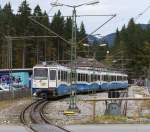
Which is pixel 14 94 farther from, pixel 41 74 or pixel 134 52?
pixel 134 52

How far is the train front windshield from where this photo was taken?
166ft

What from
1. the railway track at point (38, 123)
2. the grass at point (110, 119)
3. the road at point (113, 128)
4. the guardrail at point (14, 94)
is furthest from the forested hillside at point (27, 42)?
the road at point (113, 128)

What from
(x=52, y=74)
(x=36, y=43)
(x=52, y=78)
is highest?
(x=36, y=43)

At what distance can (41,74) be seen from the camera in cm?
5081

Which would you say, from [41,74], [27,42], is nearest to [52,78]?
[41,74]

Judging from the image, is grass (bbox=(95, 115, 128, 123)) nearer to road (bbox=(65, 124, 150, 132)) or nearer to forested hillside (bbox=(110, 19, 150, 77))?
Answer: road (bbox=(65, 124, 150, 132))

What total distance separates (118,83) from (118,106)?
196ft

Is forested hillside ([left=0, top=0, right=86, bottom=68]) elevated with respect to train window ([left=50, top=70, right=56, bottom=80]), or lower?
elevated

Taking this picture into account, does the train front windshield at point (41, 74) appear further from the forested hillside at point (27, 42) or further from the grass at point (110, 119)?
the forested hillside at point (27, 42)

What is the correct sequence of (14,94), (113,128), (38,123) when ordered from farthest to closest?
(14,94) < (38,123) < (113,128)

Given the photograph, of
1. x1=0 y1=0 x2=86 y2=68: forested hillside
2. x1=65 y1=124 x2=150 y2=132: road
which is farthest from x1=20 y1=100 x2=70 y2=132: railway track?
x1=0 y1=0 x2=86 y2=68: forested hillside

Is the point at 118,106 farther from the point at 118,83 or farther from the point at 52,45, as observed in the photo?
the point at 52,45

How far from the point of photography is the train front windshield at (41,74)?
5059 cm

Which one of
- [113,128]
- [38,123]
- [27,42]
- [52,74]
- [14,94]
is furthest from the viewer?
[27,42]
